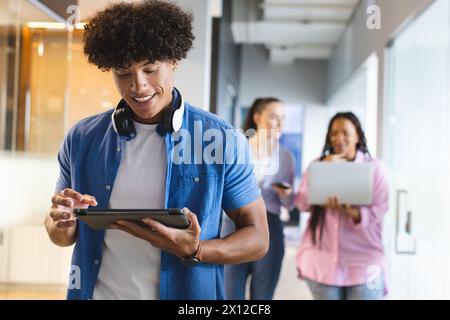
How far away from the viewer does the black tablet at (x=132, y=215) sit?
0.82m

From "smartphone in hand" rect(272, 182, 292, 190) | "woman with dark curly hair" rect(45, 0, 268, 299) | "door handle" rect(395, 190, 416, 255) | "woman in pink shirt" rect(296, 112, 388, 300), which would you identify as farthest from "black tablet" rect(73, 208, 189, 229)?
"door handle" rect(395, 190, 416, 255)

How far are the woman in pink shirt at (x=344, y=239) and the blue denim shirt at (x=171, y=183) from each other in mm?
399

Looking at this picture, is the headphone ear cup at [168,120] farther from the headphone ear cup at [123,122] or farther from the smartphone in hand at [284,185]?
the smartphone in hand at [284,185]

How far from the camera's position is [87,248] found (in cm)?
92

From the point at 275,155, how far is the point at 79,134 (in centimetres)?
36

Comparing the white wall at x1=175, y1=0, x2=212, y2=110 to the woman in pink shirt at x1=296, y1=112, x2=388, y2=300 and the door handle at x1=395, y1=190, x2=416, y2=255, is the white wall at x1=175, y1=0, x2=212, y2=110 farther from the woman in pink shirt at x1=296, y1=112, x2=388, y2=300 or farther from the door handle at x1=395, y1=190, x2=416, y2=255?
the door handle at x1=395, y1=190, x2=416, y2=255

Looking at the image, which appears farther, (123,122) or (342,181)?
(342,181)

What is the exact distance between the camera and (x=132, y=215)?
2.72 ft

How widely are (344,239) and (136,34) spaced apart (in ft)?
2.91

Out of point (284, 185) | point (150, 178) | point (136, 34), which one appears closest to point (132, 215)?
point (150, 178)

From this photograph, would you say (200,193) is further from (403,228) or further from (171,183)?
(403,228)

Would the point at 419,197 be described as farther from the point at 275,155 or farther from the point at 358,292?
the point at 275,155

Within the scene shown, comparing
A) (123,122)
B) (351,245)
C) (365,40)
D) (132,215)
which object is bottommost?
(351,245)
